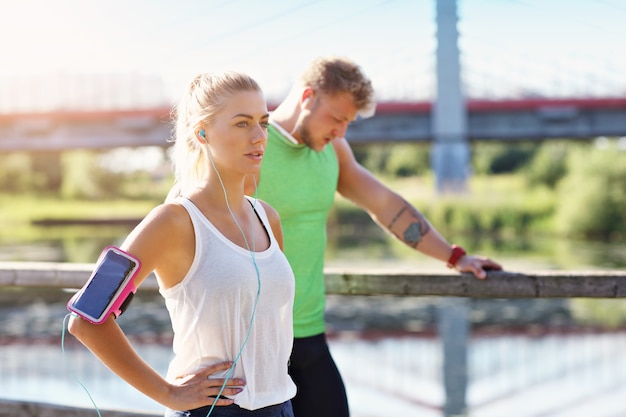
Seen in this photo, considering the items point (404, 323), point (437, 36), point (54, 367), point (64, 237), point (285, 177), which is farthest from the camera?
point (64, 237)

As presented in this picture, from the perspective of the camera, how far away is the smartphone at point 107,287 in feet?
4.59

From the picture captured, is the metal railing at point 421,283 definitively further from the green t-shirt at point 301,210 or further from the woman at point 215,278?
the woman at point 215,278

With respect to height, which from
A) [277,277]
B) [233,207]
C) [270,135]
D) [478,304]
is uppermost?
[270,135]

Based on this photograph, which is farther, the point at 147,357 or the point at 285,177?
the point at 147,357

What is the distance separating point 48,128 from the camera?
90.7 ft

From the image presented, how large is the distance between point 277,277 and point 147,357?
875cm

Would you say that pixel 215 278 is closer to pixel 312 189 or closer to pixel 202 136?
pixel 202 136

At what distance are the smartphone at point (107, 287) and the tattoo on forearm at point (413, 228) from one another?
1.21 m

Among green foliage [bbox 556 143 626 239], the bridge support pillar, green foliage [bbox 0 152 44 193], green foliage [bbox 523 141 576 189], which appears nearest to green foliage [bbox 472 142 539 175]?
green foliage [bbox 523 141 576 189]

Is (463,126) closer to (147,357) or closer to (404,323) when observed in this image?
(404,323)

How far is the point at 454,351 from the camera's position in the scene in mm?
10445

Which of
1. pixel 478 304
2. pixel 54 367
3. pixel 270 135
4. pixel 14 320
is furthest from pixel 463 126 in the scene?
pixel 270 135

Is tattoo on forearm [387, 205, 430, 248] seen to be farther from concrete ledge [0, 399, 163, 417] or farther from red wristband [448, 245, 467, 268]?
concrete ledge [0, 399, 163, 417]

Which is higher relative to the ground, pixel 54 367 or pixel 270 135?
pixel 270 135
